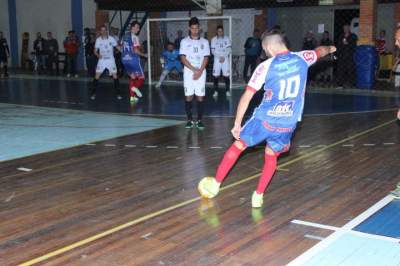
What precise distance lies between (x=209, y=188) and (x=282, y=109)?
1.25 metres

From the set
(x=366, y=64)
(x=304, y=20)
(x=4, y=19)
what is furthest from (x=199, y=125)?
(x=4, y=19)

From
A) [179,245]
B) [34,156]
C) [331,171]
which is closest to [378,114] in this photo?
[331,171]

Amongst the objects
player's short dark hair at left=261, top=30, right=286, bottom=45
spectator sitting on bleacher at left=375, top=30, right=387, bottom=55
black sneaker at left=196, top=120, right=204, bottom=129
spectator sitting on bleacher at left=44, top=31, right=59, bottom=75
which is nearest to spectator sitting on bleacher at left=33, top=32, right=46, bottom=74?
spectator sitting on bleacher at left=44, top=31, right=59, bottom=75

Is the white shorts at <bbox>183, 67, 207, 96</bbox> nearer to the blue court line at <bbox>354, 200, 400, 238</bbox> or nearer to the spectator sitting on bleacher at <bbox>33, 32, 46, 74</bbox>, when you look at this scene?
the blue court line at <bbox>354, 200, 400, 238</bbox>

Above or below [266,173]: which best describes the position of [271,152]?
above

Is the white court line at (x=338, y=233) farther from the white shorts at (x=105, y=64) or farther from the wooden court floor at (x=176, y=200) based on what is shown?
the white shorts at (x=105, y=64)

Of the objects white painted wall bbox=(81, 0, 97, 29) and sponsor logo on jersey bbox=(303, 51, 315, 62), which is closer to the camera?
sponsor logo on jersey bbox=(303, 51, 315, 62)

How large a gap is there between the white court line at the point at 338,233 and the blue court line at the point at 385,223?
56 mm

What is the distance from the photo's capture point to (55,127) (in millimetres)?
10141

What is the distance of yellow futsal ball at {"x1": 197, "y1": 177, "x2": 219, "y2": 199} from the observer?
18.2ft

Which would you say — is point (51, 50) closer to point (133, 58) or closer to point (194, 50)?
point (133, 58)

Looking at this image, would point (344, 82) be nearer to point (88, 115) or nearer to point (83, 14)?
point (88, 115)

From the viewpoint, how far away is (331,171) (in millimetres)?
6703

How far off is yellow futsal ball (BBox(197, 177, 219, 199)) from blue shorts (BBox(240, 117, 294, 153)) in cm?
67
